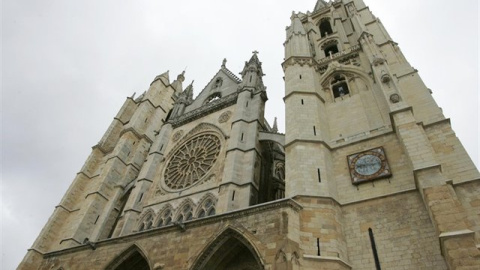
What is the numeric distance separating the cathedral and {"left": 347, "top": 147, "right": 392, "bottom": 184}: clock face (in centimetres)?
4

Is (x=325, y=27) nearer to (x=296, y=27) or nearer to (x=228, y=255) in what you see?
(x=296, y=27)

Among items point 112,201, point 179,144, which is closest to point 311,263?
point 179,144

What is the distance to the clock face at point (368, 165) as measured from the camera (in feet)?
30.7

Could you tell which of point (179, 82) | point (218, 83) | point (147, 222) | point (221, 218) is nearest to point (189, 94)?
point (218, 83)

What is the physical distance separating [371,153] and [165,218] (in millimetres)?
9120

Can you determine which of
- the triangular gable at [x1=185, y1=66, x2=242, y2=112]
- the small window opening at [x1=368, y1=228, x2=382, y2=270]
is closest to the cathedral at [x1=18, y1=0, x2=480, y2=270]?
the small window opening at [x1=368, y1=228, x2=382, y2=270]

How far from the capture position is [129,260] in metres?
10.1

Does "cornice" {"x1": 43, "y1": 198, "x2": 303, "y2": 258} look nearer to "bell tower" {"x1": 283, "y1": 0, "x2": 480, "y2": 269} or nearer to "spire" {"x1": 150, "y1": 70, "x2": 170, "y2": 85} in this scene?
"bell tower" {"x1": 283, "y1": 0, "x2": 480, "y2": 269}

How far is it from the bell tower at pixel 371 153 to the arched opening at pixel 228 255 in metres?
1.90

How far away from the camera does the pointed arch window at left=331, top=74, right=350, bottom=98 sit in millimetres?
13602

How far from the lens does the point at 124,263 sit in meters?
10.1

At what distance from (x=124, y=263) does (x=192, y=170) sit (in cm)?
616

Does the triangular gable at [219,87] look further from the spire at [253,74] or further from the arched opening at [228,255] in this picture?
the arched opening at [228,255]

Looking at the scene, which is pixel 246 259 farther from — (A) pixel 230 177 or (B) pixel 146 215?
(B) pixel 146 215
